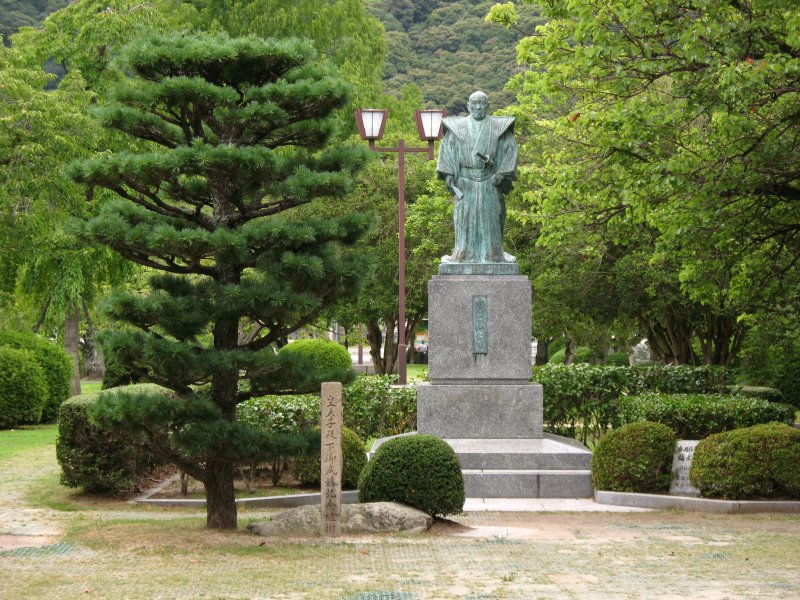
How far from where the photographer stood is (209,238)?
11031mm

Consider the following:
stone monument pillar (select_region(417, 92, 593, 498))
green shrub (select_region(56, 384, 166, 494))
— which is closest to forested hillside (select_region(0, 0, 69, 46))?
stone monument pillar (select_region(417, 92, 593, 498))

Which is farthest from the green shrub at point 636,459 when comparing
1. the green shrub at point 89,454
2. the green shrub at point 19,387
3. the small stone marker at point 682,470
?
the green shrub at point 19,387

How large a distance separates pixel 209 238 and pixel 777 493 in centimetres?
759

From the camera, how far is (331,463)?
37.0ft

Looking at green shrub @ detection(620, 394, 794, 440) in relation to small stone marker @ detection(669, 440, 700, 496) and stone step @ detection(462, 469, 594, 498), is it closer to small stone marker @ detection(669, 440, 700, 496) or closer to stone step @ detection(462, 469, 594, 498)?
small stone marker @ detection(669, 440, 700, 496)

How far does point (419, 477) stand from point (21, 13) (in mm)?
48818

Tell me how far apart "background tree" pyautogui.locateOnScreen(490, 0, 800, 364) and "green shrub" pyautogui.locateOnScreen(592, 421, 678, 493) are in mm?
3111

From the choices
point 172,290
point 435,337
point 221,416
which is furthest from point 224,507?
point 435,337

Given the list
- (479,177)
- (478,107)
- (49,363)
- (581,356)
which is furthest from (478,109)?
(581,356)

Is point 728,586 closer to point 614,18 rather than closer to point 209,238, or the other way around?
point 209,238

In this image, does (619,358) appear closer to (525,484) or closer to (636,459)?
(525,484)

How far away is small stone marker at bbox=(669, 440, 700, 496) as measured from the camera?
14.1 m

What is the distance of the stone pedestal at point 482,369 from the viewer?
15516 millimetres

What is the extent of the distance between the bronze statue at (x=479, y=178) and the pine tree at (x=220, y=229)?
13.8ft
